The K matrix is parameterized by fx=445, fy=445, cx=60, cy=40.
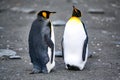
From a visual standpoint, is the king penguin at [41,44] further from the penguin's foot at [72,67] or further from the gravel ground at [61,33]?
the penguin's foot at [72,67]

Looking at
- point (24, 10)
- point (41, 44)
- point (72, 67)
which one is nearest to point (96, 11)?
point (24, 10)

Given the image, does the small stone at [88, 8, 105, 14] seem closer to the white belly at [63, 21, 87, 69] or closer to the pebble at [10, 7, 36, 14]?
the pebble at [10, 7, 36, 14]

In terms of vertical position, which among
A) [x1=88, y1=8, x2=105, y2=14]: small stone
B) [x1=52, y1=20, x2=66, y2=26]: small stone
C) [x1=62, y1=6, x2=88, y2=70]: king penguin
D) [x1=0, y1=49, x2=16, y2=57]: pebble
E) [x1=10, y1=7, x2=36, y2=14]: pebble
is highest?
[x1=62, y1=6, x2=88, y2=70]: king penguin

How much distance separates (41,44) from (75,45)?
2.01ft

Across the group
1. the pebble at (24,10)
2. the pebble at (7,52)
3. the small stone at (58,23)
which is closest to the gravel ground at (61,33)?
the pebble at (24,10)

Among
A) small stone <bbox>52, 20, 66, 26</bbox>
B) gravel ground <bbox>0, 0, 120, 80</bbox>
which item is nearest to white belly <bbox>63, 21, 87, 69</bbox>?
gravel ground <bbox>0, 0, 120, 80</bbox>

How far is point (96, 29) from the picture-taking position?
1077cm

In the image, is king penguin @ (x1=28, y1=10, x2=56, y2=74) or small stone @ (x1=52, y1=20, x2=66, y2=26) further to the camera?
small stone @ (x1=52, y1=20, x2=66, y2=26)

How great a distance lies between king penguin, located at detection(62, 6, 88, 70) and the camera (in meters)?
6.61

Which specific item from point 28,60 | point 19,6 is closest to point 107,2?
point 19,6

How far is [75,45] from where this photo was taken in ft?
21.7

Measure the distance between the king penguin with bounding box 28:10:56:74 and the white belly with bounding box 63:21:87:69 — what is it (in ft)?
1.24

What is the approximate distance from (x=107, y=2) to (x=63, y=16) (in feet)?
12.0

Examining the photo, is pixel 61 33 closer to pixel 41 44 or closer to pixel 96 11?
pixel 96 11
